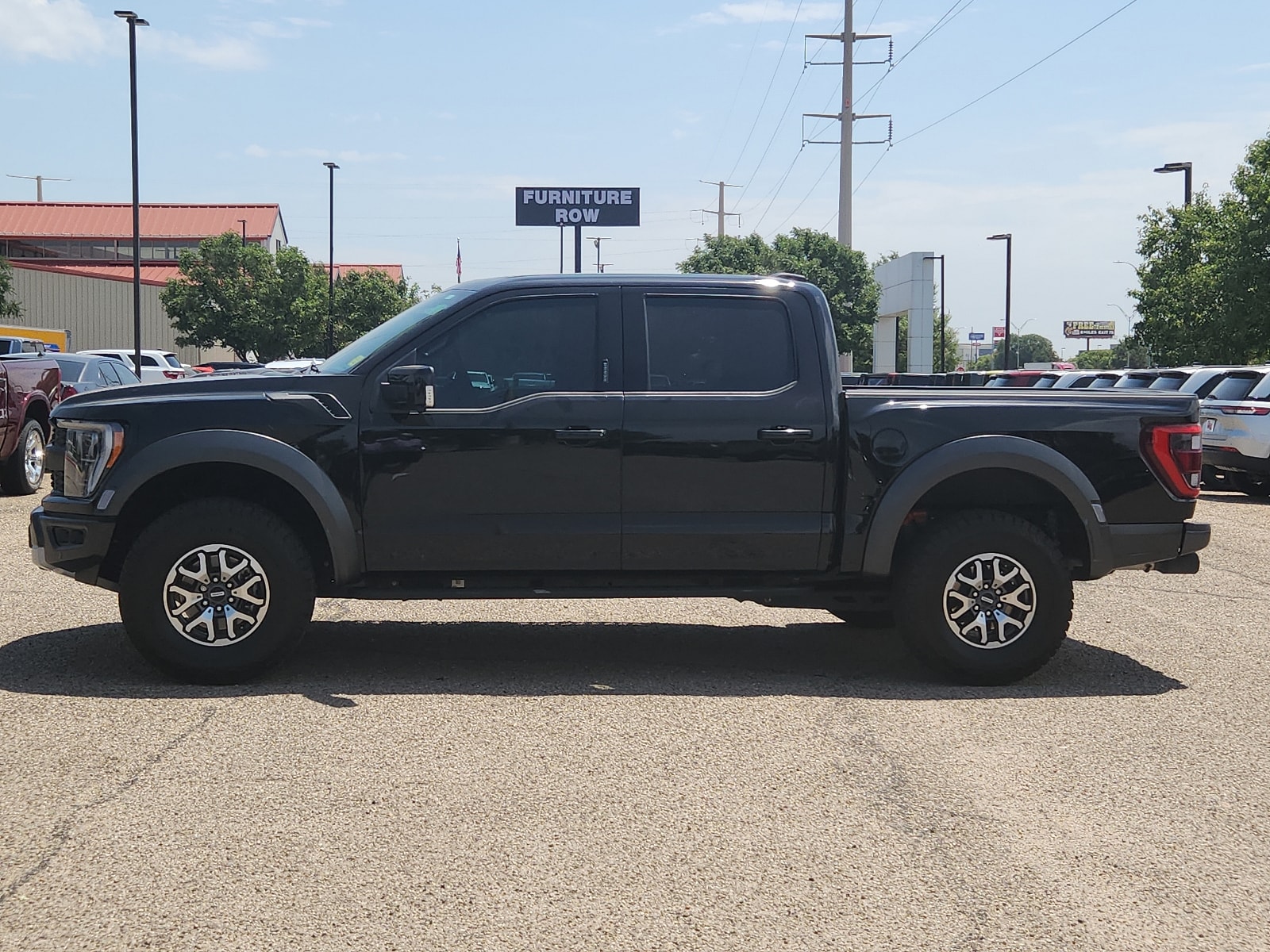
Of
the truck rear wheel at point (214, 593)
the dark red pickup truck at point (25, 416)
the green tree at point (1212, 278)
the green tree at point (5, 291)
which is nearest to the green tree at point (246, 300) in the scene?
the green tree at point (5, 291)

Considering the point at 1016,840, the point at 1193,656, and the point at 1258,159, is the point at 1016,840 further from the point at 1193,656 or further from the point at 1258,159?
the point at 1258,159

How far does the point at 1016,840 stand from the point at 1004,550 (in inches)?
95.7

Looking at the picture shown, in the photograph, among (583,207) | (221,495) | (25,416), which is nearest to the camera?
(221,495)

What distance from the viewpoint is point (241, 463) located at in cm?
635

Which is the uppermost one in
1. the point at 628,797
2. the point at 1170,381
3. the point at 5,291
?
the point at 5,291

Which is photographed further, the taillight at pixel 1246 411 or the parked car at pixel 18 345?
the parked car at pixel 18 345

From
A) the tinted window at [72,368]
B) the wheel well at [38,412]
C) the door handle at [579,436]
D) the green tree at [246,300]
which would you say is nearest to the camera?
the door handle at [579,436]

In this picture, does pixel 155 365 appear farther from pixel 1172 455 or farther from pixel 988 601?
pixel 1172 455

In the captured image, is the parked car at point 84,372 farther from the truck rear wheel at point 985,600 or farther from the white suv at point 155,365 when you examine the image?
the white suv at point 155,365

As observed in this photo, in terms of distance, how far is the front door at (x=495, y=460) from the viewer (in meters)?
6.43

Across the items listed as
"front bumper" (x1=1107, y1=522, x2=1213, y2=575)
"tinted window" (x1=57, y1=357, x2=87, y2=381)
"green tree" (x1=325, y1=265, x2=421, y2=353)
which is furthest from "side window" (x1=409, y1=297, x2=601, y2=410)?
"green tree" (x1=325, y1=265, x2=421, y2=353)

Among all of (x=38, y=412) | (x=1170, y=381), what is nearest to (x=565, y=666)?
(x=38, y=412)

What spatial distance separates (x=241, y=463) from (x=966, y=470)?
11.5 ft

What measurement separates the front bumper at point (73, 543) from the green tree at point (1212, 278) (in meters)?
30.0
